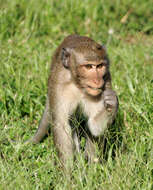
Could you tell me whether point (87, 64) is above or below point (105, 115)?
above

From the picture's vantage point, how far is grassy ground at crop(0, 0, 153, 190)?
12.1 feet

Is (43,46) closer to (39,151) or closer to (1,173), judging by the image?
(39,151)

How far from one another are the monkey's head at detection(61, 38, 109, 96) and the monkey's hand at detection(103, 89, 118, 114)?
9 cm

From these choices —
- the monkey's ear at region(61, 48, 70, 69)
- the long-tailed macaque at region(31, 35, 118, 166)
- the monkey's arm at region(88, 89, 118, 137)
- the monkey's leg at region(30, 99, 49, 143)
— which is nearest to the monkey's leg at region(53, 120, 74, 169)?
the long-tailed macaque at region(31, 35, 118, 166)

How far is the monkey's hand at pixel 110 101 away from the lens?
3.96 metres

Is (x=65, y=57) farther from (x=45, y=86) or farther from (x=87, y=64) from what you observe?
(x=45, y=86)

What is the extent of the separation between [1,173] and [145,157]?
133 centimetres

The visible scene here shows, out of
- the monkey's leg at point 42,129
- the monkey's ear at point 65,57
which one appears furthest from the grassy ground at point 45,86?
the monkey's ear at point 65,57

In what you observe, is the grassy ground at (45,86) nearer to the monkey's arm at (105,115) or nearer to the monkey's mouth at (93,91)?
the monkey's arm at (105,115)

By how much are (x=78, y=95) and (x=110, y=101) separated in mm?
382

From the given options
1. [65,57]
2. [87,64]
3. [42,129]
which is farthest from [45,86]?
[87,64]

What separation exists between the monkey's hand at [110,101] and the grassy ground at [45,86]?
25cm

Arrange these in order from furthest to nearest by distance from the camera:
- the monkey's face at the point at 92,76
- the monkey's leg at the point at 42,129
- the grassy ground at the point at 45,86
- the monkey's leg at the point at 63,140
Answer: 1. the monkey's leg at the point at 42,129
2. the monkey's leg at the point at 63,140
3. the monkey's face at the point at 92,76
4. the grassy ground at the point at 45,86

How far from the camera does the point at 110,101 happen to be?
13.0ft
